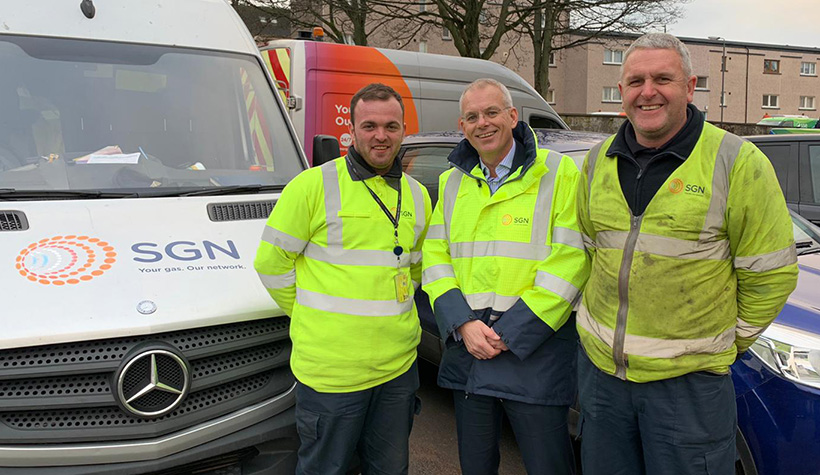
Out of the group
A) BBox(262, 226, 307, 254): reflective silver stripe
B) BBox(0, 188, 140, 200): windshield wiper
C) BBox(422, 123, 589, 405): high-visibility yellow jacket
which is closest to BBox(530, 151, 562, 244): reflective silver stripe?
BBox(422, 123, 589, 405): high-visibility yellow jacket

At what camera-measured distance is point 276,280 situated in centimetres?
246

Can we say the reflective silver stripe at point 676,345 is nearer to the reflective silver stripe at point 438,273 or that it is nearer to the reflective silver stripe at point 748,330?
the reflective silver stripe at point 748,330

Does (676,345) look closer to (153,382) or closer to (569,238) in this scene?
(569,238)

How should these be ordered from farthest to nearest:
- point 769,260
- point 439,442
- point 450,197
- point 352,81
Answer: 1. point 352,81
2. point 439,442
3. point 450,197
4. point 769,260

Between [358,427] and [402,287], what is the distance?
1.88 feet

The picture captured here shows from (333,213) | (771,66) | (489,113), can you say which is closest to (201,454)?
(333,213)

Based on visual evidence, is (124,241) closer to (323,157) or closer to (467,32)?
(323,157)

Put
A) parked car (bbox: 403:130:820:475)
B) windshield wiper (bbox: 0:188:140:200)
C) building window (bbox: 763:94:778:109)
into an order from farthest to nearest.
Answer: building window (bbox: 763:94:778:109)
windshield wiper (bbox: 0:188:140:200)
parked car (bbox: 403:130:820:475)

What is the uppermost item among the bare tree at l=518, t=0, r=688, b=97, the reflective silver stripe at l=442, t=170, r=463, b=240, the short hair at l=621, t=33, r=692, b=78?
the bare tree at l=518, t=0, r=688, b=97

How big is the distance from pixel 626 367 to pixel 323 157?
6.87 ft

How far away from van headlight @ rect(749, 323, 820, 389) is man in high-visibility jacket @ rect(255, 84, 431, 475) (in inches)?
55.7

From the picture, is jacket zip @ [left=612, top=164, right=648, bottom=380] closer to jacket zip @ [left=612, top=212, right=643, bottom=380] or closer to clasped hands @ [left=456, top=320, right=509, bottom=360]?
jacket zip @ [left=612, top=212, right=643, bottom=380]

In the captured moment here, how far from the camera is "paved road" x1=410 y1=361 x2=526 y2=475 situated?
3.56 m

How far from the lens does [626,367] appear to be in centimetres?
210
